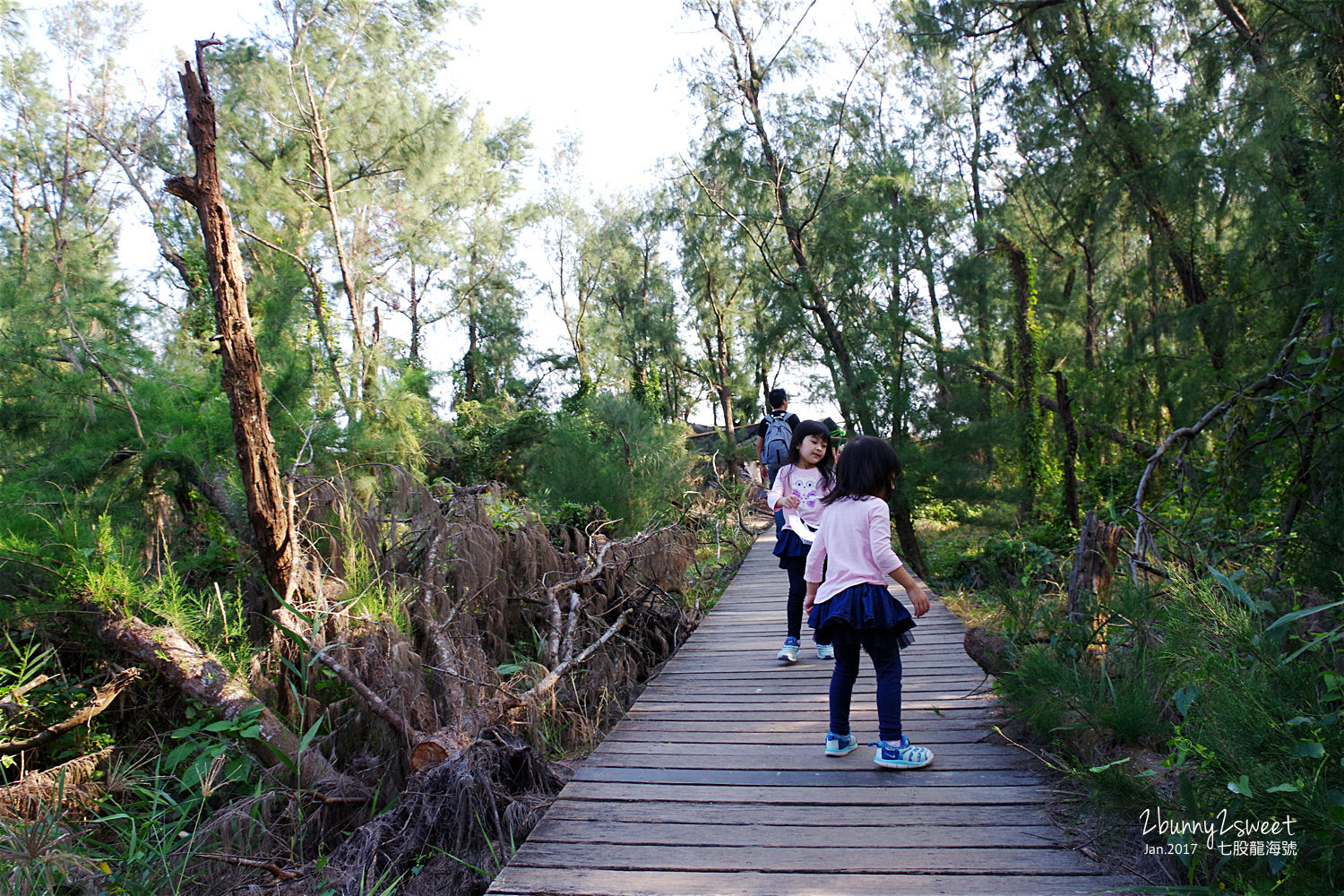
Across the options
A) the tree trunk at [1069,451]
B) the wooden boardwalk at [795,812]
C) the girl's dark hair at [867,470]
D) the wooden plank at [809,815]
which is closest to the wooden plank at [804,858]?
the wooden boardwalk at [795,812]

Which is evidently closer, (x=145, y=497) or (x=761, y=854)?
(x=761, y=854)

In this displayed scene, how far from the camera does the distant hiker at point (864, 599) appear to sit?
310 centimetres

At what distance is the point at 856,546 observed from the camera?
3215 mm

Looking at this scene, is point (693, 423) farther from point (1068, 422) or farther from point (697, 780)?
point (697, 780)

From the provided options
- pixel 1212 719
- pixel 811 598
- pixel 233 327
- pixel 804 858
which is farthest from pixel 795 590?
pixel 233 327

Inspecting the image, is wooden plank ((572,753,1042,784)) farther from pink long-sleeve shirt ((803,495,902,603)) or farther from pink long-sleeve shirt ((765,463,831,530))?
pink long-sleeve shirt ((765,463,831,530))

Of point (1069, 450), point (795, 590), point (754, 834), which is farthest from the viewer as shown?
point (1069, 450)

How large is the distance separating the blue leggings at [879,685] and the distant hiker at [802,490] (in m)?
1.42

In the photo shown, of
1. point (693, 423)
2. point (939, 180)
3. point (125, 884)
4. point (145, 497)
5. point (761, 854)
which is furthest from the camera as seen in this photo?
point (693, 423)

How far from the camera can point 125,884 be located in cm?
297

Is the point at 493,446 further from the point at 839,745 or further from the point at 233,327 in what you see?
the point at 839,745

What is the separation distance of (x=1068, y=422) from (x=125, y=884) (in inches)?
407

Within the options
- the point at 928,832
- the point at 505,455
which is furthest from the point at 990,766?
the point at 505,455

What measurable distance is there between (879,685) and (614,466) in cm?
816
